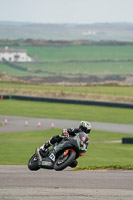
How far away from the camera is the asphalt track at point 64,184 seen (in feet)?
49.5

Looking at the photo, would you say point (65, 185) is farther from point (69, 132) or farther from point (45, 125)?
point (45, 125)

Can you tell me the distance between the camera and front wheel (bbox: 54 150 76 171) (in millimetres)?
17656

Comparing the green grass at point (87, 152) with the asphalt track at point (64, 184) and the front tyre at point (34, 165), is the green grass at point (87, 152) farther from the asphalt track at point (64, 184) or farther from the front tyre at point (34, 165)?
the asphalt track at point (64, 184)

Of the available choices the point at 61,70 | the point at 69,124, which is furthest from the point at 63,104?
the point at 61,70

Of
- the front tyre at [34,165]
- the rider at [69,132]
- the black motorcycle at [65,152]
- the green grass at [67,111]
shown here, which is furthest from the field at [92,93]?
the black motorcycle at [65,152]

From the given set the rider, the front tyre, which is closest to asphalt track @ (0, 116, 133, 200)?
the front tyre

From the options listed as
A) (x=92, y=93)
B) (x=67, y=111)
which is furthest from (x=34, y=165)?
(x=92, y=93)

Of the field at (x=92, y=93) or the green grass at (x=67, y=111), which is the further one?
the field at (x=92, y=93)

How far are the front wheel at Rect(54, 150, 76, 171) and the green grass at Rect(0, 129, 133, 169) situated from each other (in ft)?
26.3

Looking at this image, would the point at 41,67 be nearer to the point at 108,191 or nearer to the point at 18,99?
the point at 18,99

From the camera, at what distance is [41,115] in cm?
5691

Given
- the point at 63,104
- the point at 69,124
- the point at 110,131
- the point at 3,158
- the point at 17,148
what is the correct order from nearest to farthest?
the point at 3,158, the point at 17,148, the point at 110,131, the point at 69,124, the point at 63,104

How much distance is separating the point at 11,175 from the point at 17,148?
18512 millimetres

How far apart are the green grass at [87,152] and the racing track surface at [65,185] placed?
7.51m
